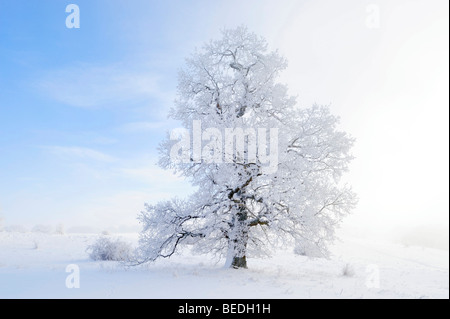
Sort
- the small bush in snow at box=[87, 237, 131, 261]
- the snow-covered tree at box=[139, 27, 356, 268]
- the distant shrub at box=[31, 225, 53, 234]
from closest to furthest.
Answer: the snow-covered tree at box=[139, 27, 356, 268] → the small bush in snow at box=[87, 237, 131, 261] → the distant shrub at box=[31, 225, 53, 234]

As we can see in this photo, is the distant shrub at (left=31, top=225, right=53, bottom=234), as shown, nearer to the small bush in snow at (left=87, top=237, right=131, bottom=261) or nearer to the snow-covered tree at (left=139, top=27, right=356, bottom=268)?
the small bush in snow at (left=87, top=237, right=131, bottom=261)

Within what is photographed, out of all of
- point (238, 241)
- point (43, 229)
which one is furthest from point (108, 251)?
point (43, 229)

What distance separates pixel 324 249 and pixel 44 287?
858 centimetres

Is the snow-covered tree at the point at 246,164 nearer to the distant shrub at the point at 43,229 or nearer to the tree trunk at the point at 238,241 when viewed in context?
the tree trunk at the point at 238,241

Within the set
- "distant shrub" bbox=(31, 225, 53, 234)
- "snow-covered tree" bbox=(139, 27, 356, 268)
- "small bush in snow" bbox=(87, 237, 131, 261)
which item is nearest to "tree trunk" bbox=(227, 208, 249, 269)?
"snow-covered tree" bbox=(139, 27, 356, 268)

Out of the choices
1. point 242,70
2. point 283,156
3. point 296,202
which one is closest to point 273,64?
point 242,70

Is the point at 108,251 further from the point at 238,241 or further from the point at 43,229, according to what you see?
the point at 43,229

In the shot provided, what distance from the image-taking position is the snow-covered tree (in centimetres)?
1120

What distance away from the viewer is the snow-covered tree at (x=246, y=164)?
11.2 meters

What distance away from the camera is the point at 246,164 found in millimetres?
11312

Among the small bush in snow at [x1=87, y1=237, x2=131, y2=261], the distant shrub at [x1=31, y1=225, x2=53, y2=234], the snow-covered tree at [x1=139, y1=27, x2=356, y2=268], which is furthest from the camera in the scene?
the distant shrub at [x1=31, y1=225, x2=53, y2=234]

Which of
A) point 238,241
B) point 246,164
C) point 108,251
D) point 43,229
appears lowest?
point 43,229

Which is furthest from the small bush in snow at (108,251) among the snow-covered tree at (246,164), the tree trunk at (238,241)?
the tree trunk at (238,241)
